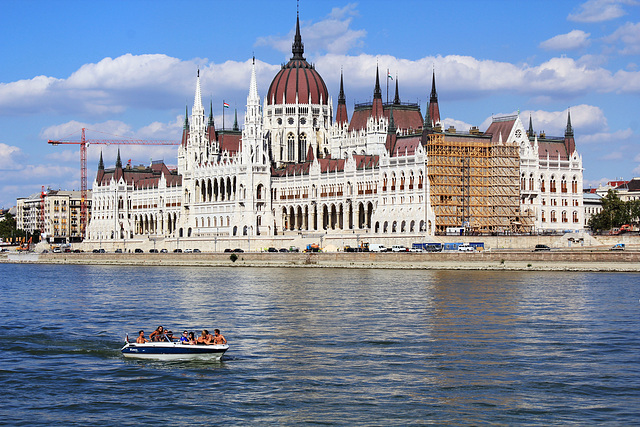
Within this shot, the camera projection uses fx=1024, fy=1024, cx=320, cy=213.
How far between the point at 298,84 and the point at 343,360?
464 ft

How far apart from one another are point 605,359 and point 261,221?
127 m

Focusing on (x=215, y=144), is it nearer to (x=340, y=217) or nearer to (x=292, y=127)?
(x=292, y=127)

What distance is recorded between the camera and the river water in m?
36.9

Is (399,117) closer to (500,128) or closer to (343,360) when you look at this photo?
(500,128)

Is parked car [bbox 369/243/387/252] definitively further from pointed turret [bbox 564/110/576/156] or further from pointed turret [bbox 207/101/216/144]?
pointed turret [bbox 207/101/216/144]

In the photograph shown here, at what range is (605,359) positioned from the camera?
45438 millimetres

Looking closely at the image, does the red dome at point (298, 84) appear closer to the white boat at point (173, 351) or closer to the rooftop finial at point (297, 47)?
the rooftop finial at point (297, 47)

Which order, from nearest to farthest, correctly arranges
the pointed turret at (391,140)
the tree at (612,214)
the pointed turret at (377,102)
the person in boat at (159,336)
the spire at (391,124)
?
the person in boat at (159,336)
the tree at (612,214)
the pointed turret at (391,140)
the spire at (391,124)
the pointed turret at (377,102)

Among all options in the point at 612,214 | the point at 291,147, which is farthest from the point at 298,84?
the point at 612,214

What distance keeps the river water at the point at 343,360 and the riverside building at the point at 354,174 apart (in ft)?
191

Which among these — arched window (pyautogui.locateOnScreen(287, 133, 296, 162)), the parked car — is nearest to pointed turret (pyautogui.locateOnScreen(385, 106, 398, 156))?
the parked car

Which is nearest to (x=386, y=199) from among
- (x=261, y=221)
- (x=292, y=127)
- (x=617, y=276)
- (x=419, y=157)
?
(x=419, y=157)

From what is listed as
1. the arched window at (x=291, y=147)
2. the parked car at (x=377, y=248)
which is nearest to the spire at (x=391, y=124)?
the parked car at (x=377, y=248)

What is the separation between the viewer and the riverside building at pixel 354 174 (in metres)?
138
